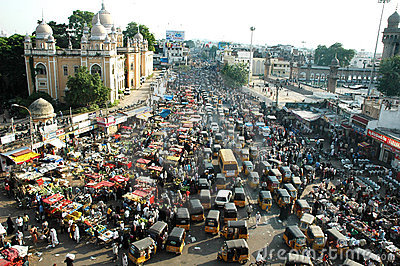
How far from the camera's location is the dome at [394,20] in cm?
5962

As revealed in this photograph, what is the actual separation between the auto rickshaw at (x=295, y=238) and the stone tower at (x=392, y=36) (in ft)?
197

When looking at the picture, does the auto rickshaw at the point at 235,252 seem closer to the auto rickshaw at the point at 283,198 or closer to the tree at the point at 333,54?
the auto rickshaw at the point at 283,198

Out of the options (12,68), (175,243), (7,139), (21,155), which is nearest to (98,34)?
(12,68)

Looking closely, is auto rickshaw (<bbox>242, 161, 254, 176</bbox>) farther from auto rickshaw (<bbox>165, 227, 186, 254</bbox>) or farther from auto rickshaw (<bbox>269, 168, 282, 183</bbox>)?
auto rickshaw (<bbox>165, 227, 186, 254</bbox>)

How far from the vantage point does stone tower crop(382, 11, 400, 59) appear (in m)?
59.6

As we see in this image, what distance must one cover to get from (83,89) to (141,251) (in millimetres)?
26054

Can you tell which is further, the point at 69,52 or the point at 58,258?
the point at 69,52

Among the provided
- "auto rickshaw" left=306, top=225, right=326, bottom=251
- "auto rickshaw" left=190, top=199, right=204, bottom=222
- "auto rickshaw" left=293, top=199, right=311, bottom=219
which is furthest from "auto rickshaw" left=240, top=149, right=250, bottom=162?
"auto rickshaw" left=306, top=225, right=326, bottom=251

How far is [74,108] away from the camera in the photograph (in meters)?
37.3

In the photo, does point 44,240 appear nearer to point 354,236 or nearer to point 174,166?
point 174,166

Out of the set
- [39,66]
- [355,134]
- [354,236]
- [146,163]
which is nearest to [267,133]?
[355,134]

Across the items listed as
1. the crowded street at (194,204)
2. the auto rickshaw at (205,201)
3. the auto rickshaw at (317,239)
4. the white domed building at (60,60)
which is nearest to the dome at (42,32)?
the white domed building at (60,60)

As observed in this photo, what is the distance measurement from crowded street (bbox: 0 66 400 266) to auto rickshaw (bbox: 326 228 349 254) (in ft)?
0.15

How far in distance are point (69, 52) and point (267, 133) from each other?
2679cm
